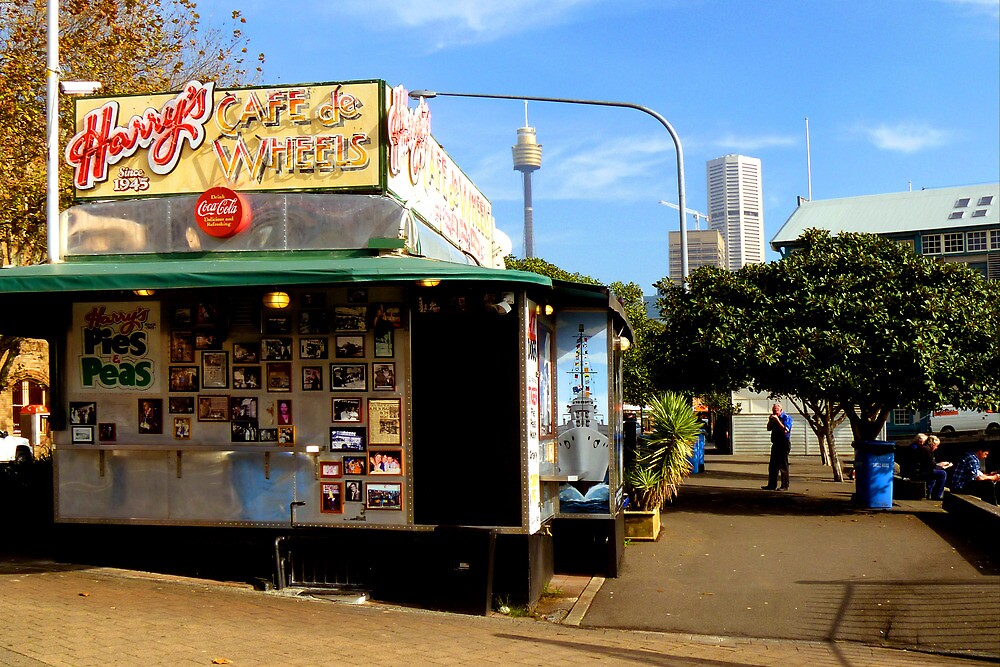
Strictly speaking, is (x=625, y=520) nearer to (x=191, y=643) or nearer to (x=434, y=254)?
(x=434, y=254)

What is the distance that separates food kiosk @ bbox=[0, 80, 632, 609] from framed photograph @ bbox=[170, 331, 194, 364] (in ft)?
0.05

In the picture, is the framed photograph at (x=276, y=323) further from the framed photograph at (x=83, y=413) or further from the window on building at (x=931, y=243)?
the window on building at (x=931, y=243)

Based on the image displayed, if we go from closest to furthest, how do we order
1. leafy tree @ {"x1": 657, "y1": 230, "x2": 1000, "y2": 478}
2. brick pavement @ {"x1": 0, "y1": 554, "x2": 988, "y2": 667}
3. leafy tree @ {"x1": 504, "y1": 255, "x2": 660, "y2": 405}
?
brick pavement @ {"x1": 0, "y1": 554, "x2": 988, "y2": 667} → leafy tree @ {"x1": 657, "y1": 230, "x2": 1000, "y2": 478} → leafy tree @ {"x1": 504, "y1": 255, "x2": 660, "y2": 405}

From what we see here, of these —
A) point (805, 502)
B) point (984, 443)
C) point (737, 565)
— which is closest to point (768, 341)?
point (805, 502)

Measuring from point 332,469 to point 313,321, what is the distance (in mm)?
1437

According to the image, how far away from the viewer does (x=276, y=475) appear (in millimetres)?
10227

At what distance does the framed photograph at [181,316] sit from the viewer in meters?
10.5

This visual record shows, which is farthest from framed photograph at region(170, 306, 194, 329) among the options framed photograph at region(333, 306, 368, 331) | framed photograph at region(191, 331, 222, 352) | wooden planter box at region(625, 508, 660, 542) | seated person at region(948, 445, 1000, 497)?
seated person at region(948, 445, 1000, 497)

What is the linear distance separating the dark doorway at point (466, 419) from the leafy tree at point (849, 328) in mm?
8114

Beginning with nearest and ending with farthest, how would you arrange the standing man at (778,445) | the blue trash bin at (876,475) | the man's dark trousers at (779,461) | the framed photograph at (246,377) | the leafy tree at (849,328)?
the framed photograph at (246,377) < the leafy tree at (849,328) < the blue trash bin at (876,475) < the standing man at (778,445) < the man's dark trousers at (779,461)

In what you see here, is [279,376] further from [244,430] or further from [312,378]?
[244,430]

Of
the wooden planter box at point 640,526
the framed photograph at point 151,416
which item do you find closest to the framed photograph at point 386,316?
the framed photograph at point 151,416

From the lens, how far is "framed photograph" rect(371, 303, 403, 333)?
32.9 feet

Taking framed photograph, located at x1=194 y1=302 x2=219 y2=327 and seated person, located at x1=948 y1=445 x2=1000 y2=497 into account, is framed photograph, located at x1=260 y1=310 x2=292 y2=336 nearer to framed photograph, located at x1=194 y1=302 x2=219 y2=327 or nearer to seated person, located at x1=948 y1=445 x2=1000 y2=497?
framed photograph, located at x1=194 y1=302 x2=219 y2=327
